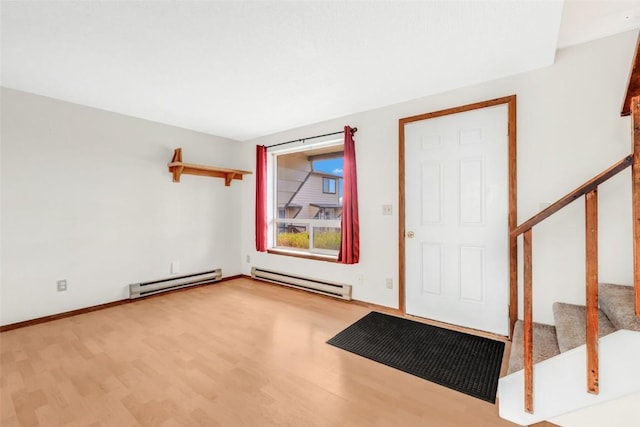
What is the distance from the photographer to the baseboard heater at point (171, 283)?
3.48 metres

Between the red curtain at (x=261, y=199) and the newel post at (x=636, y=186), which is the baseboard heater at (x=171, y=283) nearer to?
the red curtain at (x=261, y=199)

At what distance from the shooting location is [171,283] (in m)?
3.80

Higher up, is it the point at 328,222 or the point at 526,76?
the point at 526,76

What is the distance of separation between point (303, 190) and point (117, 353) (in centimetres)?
289

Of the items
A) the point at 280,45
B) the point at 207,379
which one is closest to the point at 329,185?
the point at 280,45

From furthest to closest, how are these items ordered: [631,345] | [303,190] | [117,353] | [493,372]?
1. [303,190]
2. [117,353]
3. [493,372]
4. [631,345]

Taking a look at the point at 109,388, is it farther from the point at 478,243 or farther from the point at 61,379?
the point at 478,243

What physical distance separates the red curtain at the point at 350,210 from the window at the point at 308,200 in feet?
1.29

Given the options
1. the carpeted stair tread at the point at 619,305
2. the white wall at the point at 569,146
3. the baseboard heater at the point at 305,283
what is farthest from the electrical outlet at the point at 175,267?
the carpeted stair tread at the point at 619,305

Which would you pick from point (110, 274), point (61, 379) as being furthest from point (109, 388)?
point (110, 274)

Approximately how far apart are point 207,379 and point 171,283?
7.62ft

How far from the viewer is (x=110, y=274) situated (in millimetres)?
3307

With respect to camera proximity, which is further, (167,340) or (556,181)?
(167,340)

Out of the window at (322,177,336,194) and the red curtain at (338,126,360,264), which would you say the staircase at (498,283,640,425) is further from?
the window at (322,177,336,194)
